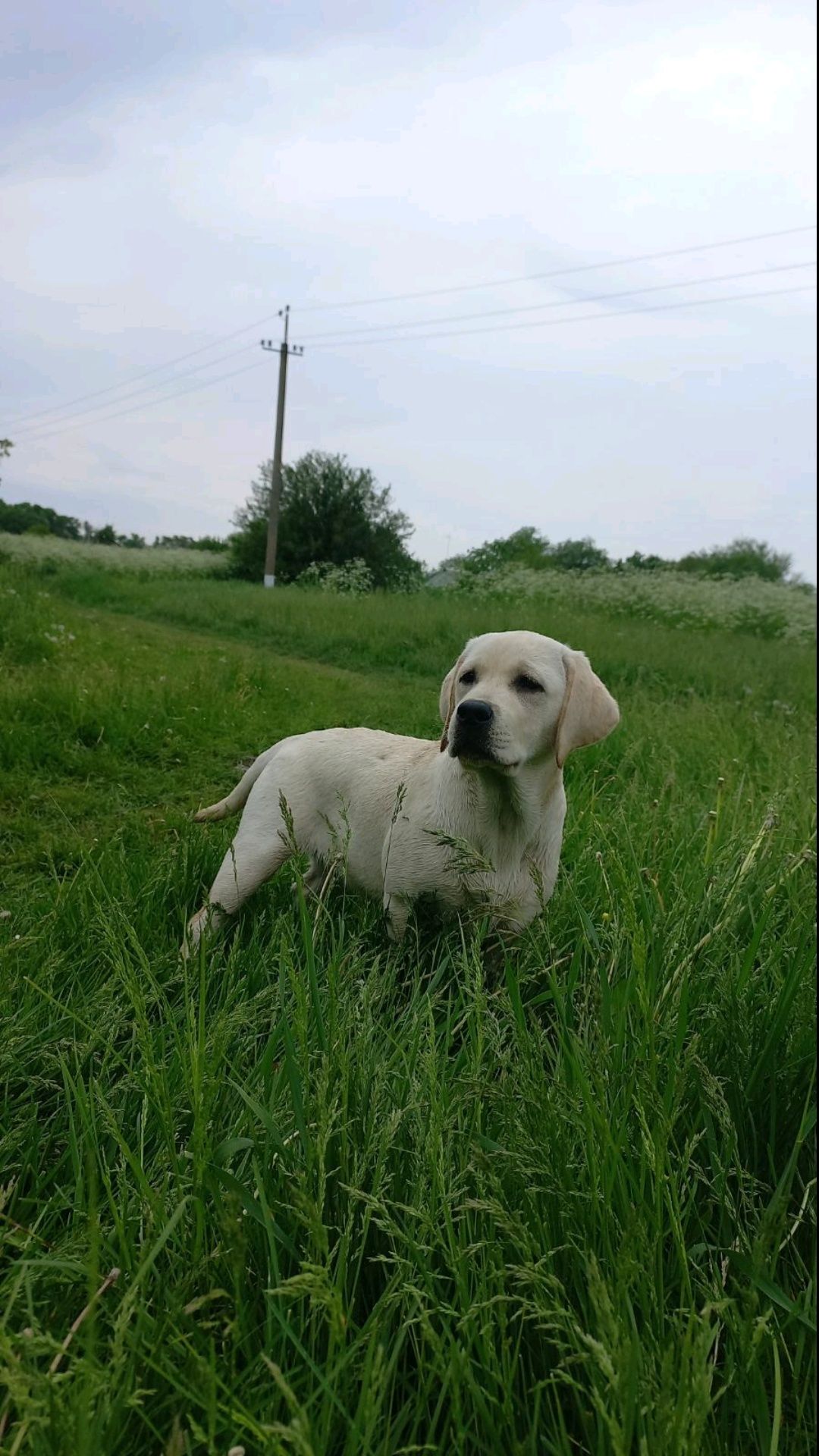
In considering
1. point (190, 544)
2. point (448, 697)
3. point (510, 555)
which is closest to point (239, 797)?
point (448, 697)

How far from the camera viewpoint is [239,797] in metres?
3.51

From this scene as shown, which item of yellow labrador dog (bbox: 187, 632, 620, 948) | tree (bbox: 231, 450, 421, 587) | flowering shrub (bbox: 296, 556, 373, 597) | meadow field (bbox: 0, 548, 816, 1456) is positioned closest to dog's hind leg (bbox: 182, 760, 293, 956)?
yellow labrador dog (bbox: 187, 632, 620, 948)

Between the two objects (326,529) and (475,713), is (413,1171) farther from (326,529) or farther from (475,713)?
(326,529)

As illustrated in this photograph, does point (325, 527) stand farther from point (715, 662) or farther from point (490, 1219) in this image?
point (490, 1219)

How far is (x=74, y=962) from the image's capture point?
88.7 inches

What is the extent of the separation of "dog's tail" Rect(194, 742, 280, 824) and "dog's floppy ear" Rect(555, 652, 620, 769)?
125 cm

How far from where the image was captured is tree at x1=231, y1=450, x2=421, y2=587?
93.0 feet

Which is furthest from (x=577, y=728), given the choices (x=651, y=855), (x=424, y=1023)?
(x=424, y=1023)


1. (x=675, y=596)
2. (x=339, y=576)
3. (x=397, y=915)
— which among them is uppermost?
(x=339, y=576)

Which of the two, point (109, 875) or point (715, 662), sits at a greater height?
point (715, 662)

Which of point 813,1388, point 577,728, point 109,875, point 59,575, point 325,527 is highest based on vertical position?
point 325,527

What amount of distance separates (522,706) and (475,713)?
0.68 ft

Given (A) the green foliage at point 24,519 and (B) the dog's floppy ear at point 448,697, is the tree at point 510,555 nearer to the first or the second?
(A) the green foliage at point 24,519

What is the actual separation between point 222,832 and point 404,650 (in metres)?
6.86
